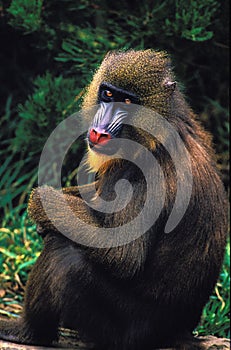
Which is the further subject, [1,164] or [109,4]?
[1,164]

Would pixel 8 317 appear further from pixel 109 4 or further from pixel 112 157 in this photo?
pixel 109 4

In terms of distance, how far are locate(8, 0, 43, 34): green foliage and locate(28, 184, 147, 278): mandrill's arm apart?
7.23 feet

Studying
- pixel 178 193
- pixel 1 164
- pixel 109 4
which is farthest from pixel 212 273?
pixel 1 164

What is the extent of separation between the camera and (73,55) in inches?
251

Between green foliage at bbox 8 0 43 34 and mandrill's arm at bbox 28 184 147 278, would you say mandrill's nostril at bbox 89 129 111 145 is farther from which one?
green foliage at bbox 8 0 43 34

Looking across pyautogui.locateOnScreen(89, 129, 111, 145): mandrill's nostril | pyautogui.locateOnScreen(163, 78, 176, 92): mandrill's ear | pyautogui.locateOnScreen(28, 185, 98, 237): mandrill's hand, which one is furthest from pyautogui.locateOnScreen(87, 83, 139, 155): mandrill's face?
pyautogui.locateOnScreen(28, 185, 98, 237): mandrill's hand

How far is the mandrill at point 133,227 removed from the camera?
4.12 meters

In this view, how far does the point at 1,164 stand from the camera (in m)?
7.50

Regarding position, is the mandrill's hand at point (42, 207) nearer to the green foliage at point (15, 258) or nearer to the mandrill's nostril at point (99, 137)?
the mandrill's nostril at point (99, 137)

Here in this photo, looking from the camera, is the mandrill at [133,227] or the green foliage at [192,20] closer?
the mandrill at [133,227]

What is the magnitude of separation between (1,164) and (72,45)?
1836 mm

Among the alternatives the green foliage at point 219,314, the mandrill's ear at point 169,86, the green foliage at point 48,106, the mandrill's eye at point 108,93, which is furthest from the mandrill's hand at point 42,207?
the green foliage at point 48,106

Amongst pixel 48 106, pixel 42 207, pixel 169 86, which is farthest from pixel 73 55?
pixel 42 207

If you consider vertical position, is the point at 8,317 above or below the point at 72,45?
below
